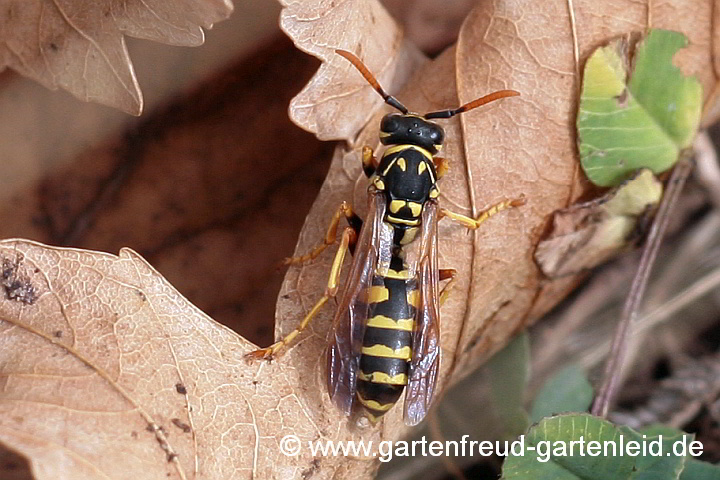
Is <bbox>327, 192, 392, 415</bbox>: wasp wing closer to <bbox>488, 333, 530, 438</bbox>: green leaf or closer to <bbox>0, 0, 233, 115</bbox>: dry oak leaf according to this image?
<bbox>488, 333, 530, 438</bbox>: green leaf

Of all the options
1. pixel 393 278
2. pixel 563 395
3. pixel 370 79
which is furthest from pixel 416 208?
pixel 563 395

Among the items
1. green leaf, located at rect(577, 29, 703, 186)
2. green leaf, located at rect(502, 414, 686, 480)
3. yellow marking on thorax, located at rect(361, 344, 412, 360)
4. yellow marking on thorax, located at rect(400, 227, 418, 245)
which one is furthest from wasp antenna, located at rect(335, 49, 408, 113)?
green leaf, located at rect(502, 414, 686, 480)

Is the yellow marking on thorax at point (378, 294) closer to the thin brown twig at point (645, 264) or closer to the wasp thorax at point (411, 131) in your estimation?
the wasp thorax at point (411, 131)

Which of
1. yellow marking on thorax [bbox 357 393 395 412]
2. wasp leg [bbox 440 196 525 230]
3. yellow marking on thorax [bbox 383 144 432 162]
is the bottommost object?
yellow marking on thorax [bbox 357 393 395 412]

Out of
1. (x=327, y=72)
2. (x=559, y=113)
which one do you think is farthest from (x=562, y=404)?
(x=327, y=72)

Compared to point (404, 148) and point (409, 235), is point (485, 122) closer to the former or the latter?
point (404, 148)

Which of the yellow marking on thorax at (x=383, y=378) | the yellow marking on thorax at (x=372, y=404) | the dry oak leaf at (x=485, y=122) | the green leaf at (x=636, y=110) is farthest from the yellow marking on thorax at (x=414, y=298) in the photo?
the green leaf at (x=636, y=110)

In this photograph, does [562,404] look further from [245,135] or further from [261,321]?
[245,135]
